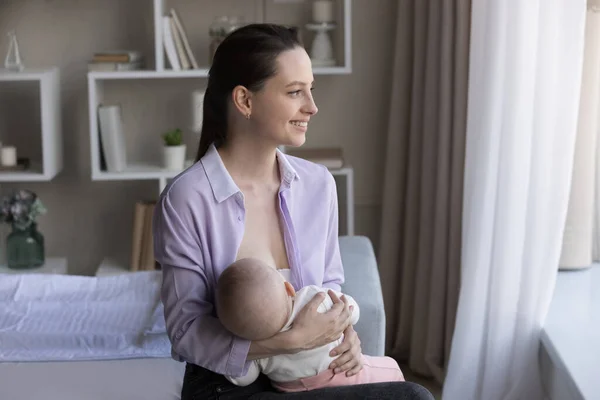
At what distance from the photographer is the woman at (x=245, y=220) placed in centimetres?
173

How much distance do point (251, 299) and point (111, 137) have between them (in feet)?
6.65

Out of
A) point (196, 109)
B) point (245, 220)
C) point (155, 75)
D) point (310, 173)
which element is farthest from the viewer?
point (196, 109)

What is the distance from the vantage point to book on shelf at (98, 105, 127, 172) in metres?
3.52

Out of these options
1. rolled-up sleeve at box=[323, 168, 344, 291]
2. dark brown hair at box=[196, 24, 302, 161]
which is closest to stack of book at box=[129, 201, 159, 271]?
rolled-up sleeve at box=[323, 168, 344, 291]

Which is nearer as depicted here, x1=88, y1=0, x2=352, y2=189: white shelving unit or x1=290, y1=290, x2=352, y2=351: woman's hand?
x1=290, y1=290, x2=352, y2=351: woman's hand

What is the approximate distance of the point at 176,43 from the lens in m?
3.54

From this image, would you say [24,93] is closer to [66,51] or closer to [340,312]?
[66,51]

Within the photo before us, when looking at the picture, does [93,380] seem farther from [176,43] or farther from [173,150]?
[176,43]

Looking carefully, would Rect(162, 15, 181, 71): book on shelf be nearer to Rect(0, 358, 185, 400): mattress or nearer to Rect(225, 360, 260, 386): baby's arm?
Rect(0, 358, 185, 400): mattress

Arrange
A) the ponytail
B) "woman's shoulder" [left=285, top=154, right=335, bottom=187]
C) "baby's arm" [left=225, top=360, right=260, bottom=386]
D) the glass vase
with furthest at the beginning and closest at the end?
the glass vase
"woman's shoulder" [left=285, top=154, right=335, bottom=187]
the ponytail
"baby's arm" [left=225, top=360, right=260, bottom=386]

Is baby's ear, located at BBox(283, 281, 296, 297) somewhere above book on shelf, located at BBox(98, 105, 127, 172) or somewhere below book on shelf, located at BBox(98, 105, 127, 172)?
below

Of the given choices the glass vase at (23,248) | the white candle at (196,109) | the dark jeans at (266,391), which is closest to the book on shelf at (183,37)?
the white candle at (196,109)

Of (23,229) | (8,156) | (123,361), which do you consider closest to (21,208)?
(23,229)

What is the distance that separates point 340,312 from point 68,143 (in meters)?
2.33
